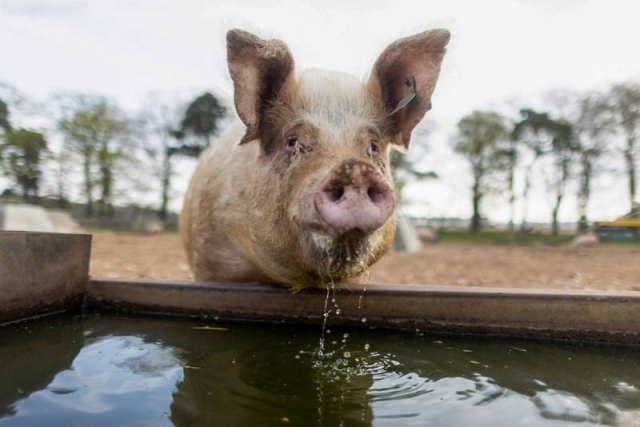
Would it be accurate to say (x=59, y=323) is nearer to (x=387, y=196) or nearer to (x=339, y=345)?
(x=339, y=345)

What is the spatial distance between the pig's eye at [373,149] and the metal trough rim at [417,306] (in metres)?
1.06

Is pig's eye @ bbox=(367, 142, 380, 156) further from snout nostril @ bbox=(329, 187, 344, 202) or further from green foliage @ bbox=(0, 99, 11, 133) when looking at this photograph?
green foliage @ bbox=(0, 99, 11, 133)

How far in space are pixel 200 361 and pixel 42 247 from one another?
1.83 m

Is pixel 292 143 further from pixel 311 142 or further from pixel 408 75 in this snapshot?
pixel 408 75

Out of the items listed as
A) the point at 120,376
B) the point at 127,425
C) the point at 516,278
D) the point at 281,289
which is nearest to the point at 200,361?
the point at 120,376

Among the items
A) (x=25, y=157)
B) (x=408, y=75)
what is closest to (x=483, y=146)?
(x=25, y=157)

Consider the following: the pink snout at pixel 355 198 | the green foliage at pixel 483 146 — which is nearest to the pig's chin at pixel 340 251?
the pink snout at pixel 355 198

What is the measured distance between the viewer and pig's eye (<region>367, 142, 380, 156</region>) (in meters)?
3.00

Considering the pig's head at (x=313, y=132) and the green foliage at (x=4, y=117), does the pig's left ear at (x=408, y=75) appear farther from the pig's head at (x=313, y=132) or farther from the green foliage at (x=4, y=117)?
the green foliage at (x=4, y=117)

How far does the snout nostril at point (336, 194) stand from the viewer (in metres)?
2.32

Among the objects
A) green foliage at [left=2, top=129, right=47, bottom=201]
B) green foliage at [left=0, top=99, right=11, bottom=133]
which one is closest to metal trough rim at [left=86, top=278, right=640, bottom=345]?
green foliage at [left=0, top=99, right=11, bottom=133]

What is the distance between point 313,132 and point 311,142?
0.24ft

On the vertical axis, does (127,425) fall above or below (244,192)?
below

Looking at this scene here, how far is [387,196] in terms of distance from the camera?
2.34 m
